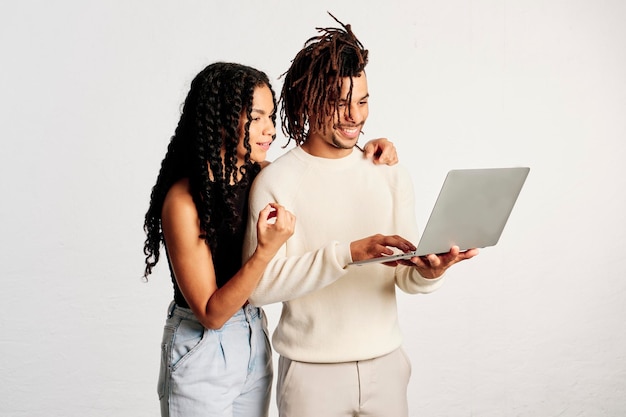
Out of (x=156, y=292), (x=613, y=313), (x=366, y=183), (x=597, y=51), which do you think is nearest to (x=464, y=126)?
(x=597, y=51)

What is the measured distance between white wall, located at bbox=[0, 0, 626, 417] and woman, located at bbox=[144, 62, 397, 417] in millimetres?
1612

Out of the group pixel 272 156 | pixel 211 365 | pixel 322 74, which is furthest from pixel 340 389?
pixel 272 156

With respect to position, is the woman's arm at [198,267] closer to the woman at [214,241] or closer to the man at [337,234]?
the woman at [214,241]

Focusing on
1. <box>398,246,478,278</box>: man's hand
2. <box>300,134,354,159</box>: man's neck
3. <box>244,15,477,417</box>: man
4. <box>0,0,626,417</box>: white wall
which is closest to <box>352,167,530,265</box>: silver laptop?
<box>398,246,478,278</box>: man's hand

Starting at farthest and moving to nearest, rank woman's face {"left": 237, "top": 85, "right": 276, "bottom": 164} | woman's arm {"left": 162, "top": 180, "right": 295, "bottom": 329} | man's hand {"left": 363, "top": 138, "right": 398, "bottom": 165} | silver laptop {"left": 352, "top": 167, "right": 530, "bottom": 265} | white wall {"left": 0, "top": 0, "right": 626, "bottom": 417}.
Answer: white wall {"left": 0, "top": 0, "right": 626, "bottom": 417} < man's hand {"left": 363, "top": 138, "right": 398, "bottom": 165} < woman's face {"left": 237, "top": 85, "right": 276, "bottom": 164} < woman's arm {"left": 162, "top": 180, "right": 295, "bottom": 329} < silver laptop {"left": 352, "top": 167, "right": 530, "bottom": 265}

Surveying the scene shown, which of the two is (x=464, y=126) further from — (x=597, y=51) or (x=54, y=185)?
(x=54, y=185)

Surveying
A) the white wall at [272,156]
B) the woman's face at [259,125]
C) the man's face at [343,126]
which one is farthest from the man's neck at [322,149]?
the white wall at [272,156]

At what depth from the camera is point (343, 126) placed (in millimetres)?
2002

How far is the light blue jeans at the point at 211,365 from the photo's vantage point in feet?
6.48

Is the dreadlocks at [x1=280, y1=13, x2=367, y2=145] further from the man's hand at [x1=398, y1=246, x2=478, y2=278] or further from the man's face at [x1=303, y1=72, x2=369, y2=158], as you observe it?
the man's hand at [x1=398, y1=246, x2=478, y2=278]

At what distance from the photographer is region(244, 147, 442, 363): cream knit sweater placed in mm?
2012

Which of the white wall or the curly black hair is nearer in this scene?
the curly black hair

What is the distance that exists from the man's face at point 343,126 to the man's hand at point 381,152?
0.06m

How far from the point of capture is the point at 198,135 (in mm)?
1954
